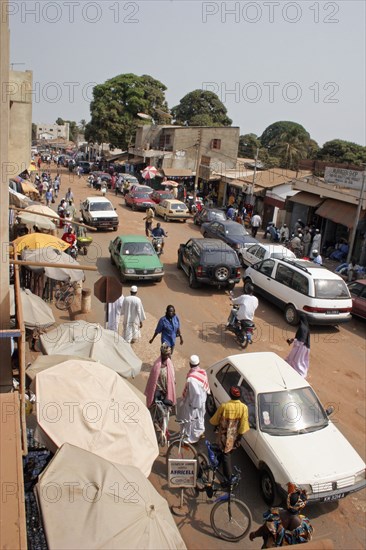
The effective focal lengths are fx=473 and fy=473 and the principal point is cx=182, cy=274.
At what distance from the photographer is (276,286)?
14.3m

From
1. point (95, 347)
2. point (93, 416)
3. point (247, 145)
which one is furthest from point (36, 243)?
point (247, 145)

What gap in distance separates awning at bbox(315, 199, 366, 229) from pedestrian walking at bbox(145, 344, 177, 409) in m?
15.1

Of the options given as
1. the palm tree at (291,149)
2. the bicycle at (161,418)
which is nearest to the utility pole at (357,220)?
the bicycle at (161,418)

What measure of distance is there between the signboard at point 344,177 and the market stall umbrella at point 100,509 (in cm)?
1826

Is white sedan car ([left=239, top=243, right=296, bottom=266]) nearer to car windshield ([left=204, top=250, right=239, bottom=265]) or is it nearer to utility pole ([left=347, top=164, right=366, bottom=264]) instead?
car windshield ([left=204, top=250, right=239, bottom=265])

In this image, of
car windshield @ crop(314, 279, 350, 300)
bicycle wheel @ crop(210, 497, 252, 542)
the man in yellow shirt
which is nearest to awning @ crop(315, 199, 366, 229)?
car windshield @ crop(314, 279, 350, 300)

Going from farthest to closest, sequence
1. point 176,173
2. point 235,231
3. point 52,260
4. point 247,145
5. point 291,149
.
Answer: point 247,145 → point 291,149 → point 176,173 → point 235,231 → point 52,260

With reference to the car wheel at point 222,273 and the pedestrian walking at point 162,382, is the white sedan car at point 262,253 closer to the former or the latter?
the car wheel at point 222,273

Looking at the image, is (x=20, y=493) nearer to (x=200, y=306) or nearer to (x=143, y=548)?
(x=143, y=548)

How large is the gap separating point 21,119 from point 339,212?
16.0m

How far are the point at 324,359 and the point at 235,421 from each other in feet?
19.5

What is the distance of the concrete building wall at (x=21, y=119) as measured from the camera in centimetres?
884

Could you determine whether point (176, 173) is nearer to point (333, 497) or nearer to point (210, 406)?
point (210, 406)

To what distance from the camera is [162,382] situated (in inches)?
306
